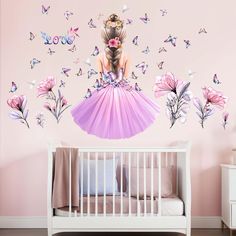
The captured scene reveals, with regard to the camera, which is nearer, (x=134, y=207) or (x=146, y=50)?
(x=134, y=207)

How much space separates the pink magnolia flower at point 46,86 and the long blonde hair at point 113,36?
1.98 feet

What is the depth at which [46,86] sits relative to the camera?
4.23 meters

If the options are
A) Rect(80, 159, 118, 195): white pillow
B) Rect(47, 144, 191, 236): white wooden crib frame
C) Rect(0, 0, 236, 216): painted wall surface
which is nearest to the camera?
Rect(47, 144, 191, 236): white wooden crib frame

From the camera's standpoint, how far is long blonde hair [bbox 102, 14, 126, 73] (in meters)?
4.25

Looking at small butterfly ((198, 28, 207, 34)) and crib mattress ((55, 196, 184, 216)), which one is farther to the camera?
small butterfly ((198, 28, 207, 34))

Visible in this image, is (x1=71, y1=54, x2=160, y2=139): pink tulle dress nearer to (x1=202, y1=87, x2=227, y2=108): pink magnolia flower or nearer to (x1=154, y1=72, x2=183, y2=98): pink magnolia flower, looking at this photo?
(x1=154, y1=72, x2=183, y2=98): pink magnolia flower

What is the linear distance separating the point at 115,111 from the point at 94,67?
490 millimetres

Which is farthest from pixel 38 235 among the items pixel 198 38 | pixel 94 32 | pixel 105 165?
pixel 198 38

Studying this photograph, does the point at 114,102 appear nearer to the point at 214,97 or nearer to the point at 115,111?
the point at 115,111

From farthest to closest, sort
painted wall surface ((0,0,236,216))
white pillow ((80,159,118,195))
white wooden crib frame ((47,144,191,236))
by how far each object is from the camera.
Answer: painted wall surface ((0,0,236,216))
white pillow ((80,159,118,195))
white wooden crib frame ((47,144,191,236))

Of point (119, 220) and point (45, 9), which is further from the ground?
point (45, 9)

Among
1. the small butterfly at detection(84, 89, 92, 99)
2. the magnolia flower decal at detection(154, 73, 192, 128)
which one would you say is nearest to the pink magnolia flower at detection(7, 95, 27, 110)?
the small butterfly at detection(84, 89, 92, 99)

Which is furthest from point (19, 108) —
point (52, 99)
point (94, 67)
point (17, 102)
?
point (94, 67)

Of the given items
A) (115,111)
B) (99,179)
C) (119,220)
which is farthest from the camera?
(115,111)
